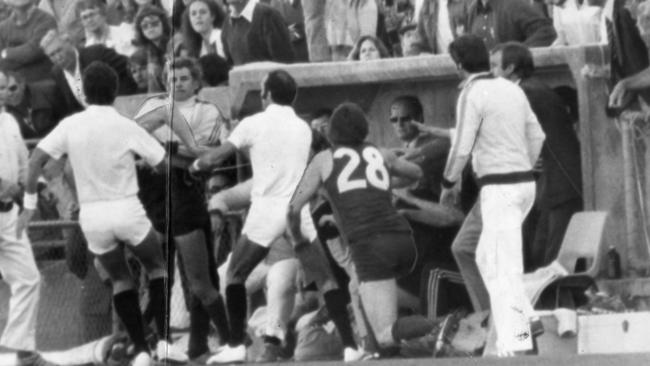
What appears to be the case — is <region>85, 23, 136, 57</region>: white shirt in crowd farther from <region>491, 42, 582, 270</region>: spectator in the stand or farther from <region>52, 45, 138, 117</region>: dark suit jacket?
<region>491, 42, 582, 270</region>: spectator in the stand

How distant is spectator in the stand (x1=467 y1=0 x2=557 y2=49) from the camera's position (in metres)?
9.50

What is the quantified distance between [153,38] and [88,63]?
0.37 m

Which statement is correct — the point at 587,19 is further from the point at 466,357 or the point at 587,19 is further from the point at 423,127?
the point at 466,357

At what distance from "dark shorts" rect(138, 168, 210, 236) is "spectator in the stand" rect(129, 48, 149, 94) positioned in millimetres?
435

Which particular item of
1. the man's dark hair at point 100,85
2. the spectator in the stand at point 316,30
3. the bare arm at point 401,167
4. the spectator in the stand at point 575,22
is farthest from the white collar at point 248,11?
the spectator in the stand at point 575,22

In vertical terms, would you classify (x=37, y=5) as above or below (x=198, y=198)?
above

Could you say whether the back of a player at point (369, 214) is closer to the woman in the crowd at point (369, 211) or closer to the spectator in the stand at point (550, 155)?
the woman in the crowd at point (369, 211)

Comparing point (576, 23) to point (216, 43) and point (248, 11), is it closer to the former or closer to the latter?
point (248, 11)

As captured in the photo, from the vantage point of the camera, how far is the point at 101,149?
10398mm

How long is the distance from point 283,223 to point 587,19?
1.80 meters

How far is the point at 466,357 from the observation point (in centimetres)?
933

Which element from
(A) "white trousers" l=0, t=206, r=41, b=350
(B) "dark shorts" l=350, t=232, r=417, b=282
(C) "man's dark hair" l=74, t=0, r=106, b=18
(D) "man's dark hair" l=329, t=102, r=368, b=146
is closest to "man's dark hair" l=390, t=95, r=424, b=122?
(D) "man's dark hair" l=329, t=102, r=368, b=146

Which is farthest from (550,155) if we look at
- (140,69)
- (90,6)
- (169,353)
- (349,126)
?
(90,6)

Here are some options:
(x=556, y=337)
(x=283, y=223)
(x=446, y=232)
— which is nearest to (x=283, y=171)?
(x=283, y=223)
